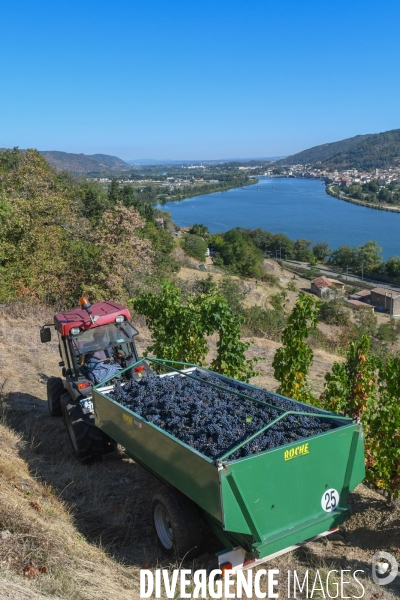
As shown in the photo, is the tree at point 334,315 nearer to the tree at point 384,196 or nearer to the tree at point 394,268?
the tree at point 394,268

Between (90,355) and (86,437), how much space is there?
1.38 meters

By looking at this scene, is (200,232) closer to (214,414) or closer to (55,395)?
(55,395)

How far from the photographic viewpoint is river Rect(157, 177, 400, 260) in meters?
107

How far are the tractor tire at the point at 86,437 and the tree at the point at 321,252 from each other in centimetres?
8891

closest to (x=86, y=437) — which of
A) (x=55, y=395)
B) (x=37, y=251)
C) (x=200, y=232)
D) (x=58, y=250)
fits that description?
(x=55, y=395)

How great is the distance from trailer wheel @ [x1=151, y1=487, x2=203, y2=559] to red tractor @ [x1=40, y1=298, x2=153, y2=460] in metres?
2.29

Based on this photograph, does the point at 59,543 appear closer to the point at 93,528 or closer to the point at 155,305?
the point at 93,528

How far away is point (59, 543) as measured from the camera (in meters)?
4.73

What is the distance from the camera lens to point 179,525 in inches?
193

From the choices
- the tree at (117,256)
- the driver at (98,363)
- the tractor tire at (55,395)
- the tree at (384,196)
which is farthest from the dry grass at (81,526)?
the tree at (384,196)

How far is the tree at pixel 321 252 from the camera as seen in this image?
92.8 m

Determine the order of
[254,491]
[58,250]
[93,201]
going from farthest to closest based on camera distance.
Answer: [93,201] < [58,250] < [254,491]

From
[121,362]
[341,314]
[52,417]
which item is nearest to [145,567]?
[121,362]

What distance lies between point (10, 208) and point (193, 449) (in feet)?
60.0
